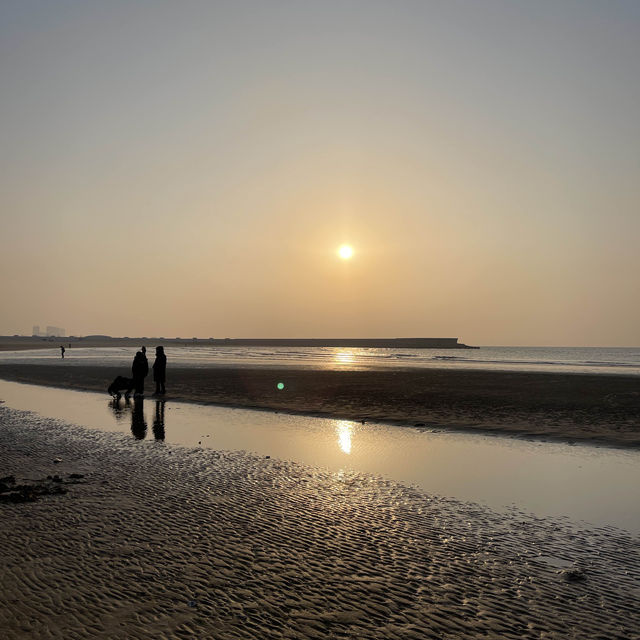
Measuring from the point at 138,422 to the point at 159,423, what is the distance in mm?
844

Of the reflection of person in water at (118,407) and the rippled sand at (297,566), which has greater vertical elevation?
the rippled sand at (297,566)

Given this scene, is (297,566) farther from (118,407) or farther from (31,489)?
(118,407)

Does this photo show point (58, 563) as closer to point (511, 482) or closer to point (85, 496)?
point (85, 496)

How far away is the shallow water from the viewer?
10.3 metres

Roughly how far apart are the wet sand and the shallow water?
207 centimetres

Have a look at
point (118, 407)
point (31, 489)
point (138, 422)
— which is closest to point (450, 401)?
point (138, 422)

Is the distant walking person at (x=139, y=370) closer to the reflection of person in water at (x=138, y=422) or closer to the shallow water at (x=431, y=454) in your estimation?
the reflection of person in water at (x=138, y=422)

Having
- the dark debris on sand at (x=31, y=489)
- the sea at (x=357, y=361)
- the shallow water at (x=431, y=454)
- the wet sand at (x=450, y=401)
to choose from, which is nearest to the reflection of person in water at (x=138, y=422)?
the shallow water at (x=431, y=454)

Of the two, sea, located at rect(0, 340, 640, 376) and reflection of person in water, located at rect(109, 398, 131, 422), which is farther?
sea, located at rect(0, 340, 640, 376)

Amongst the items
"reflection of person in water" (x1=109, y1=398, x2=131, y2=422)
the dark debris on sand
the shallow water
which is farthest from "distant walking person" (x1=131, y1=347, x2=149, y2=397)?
the dark debris on sand

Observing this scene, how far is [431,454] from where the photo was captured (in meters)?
14.6

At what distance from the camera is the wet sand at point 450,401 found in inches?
773

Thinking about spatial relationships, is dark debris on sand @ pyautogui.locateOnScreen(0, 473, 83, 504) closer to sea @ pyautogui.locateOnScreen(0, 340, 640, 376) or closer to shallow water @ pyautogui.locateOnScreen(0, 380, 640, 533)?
shallow water @ pyautogui.locateOnScreen(0, 380, 640, 533)

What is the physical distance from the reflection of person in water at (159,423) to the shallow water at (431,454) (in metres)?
0.04
